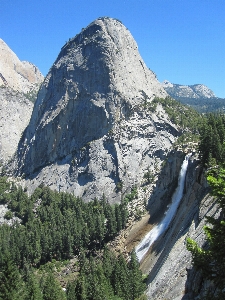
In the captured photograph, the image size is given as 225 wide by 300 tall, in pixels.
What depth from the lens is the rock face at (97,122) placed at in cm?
11831

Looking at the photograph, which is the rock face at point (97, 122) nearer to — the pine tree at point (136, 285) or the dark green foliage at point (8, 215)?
the dark green foliage at point (8, 215)

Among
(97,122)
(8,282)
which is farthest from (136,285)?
(97,122)

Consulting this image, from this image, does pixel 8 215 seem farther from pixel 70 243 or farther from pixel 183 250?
pixel 183 250

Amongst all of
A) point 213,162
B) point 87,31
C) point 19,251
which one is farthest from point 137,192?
point 87,31

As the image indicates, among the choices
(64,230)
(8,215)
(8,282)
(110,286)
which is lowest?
(8,215)

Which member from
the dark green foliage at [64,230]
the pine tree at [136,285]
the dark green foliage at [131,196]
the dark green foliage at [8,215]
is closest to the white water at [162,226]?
the pine tree at [136,285]

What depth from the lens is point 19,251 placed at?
8562cm

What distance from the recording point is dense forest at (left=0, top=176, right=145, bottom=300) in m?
51.0

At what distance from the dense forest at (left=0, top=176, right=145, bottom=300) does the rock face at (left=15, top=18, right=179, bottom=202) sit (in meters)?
12.8

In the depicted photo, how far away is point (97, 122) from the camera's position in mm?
129000

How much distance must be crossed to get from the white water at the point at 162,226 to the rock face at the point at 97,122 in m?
36.9

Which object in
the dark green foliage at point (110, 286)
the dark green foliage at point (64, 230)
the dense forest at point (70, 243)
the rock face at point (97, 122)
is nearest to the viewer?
the dark green foliage at point (110, 286)

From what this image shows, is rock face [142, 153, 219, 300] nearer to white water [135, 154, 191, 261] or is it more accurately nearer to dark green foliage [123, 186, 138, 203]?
white water [135, 154, 191, 261]

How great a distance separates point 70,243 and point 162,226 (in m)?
28.1
